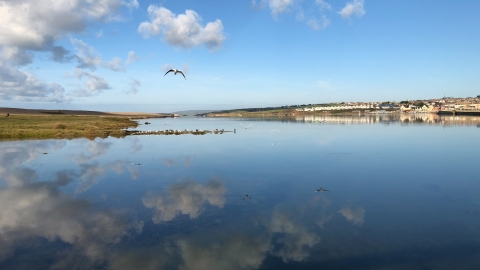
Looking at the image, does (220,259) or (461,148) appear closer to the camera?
(220,259)

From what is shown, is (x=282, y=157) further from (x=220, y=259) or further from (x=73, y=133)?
(x=73, y=133)

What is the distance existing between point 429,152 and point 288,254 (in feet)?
66.1

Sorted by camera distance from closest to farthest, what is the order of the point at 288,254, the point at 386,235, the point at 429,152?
the point at 288,254 → the point at 386,235 → the point at 429,152

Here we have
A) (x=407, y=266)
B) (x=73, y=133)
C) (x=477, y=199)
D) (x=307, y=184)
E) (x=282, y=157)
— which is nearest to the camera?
(x=407, y=266)

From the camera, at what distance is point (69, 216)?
403 inches

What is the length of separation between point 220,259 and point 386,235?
14.7 ft

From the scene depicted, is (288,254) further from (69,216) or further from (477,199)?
(477,199)

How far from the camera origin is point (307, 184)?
13914 mm

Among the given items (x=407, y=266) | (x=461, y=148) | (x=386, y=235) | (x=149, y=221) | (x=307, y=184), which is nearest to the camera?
(x=407, y=266)

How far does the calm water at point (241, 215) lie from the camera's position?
7.41 meters

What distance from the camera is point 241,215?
10.0 m

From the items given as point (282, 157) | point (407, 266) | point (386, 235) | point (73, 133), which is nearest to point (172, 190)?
point (386, 235)

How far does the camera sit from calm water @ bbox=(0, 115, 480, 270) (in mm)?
7414

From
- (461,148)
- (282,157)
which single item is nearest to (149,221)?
(282,157)
